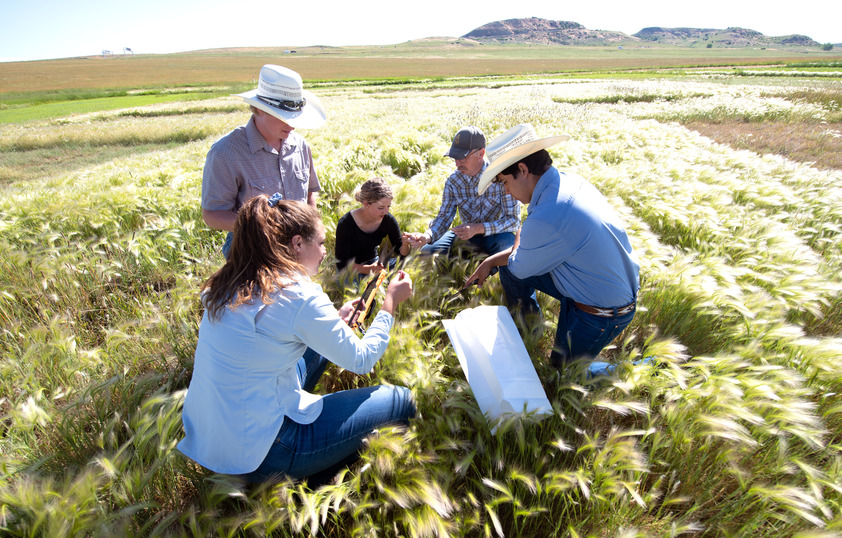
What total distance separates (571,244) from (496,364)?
2.99 ft

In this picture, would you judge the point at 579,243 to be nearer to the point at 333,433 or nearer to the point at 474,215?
the point at 333,433

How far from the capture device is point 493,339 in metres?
2.27

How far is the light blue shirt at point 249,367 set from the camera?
1.66m

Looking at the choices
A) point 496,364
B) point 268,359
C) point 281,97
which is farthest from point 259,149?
point 496,364

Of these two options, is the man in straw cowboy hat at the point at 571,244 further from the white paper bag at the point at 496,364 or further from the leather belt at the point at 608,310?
the white paper bag at the point at 496,364

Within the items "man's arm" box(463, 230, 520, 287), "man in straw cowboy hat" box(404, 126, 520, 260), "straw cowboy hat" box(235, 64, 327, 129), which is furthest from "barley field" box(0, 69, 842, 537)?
"straw cowboy hat" box(235, 64, 327, 129)

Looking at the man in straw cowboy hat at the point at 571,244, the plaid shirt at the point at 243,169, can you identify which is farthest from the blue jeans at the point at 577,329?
the plaid shirt at the point at 243,169

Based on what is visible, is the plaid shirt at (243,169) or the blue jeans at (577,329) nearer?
the blue jeans at (577,329)

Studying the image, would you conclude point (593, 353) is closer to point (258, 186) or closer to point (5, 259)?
point (258, 186)

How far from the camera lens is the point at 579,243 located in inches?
90.4

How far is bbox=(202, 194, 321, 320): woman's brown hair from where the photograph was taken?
1692 millimetres

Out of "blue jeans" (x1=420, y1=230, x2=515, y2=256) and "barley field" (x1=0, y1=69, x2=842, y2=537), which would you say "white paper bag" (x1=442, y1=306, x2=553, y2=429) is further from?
"blue jeans" (x1=420, y1=230, x2=515, y2=256)

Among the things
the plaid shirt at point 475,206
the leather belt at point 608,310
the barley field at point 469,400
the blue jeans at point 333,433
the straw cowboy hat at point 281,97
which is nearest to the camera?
the barley field at point 469,400

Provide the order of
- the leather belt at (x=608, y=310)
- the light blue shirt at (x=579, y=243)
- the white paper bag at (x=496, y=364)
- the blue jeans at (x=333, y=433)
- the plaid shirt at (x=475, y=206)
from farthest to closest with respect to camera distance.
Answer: the plaid shirt at (x=475, y=206) → the leather belt at (x=608, y=310) → the light blue shirt at (x=579, y=243) → the white paper bag at (x=496, y=364) → the blue jeans at (x=333, y=433)
